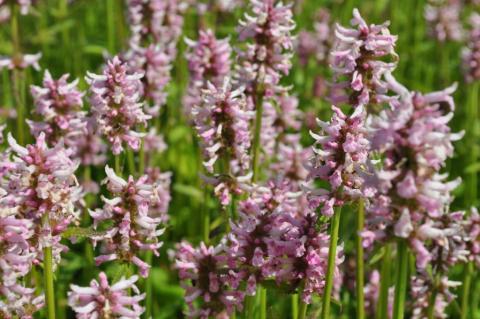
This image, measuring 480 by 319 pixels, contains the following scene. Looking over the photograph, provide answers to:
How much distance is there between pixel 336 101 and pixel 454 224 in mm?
894

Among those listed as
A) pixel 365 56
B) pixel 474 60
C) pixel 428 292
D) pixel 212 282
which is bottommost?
pixel 428 292

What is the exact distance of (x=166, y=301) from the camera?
639cm

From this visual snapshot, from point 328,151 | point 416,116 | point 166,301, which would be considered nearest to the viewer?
point 416,116

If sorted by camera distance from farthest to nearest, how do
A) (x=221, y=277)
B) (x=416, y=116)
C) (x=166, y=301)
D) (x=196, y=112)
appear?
(x=166, y=301) → (x=196, y=112) → (x=221, y=277) → (x=416, y=116)

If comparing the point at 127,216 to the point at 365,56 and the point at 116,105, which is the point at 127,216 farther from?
the point at 365,56

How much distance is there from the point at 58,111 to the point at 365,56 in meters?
1.84

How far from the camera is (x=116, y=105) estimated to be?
4.02 metres

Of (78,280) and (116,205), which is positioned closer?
(116,205)

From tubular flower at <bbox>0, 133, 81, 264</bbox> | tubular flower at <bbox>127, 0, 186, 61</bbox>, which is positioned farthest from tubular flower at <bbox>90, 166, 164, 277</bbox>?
tubular flower at <bbox>127, 0, 186, 61</bbox>

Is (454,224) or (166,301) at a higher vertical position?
(454,224)

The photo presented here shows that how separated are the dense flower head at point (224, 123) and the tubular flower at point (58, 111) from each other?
77cm

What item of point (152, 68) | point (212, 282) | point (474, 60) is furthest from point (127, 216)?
point (474, 60)

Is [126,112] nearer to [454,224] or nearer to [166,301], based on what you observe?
[454,224]

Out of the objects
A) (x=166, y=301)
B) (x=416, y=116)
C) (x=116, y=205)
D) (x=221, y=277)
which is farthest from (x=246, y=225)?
(x=166, y=301)
